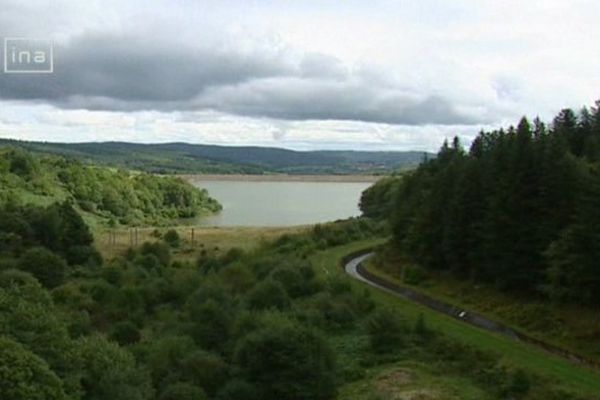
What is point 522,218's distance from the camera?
5147 cm

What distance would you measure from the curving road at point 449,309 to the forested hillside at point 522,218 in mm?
3168

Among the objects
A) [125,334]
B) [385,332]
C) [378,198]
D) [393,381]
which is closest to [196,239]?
[378,198]

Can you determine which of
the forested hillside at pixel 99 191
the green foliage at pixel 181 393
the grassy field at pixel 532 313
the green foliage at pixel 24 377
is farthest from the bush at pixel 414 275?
the forested hillside at pixel 99 191

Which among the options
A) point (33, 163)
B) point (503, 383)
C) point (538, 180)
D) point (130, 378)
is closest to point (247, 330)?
point (130, 378)

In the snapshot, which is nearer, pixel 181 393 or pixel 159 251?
pixel 181 393

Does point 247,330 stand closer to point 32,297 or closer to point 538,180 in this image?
point 32,297

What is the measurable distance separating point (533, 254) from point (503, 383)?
581 inches

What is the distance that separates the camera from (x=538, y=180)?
167 feet

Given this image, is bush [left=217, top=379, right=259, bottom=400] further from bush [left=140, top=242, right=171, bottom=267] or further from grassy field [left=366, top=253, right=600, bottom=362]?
bush [left=140, top=242, right=171, bottom=267]

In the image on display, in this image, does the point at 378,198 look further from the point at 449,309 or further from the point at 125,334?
the point at 125,334

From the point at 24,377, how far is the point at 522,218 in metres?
35.4

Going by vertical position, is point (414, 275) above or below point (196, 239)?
above

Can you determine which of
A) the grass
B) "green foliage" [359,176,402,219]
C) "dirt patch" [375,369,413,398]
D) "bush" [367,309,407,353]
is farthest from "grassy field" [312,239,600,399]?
"green foliage" [359,176,402,219]

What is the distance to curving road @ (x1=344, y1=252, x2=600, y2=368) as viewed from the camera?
139ft
